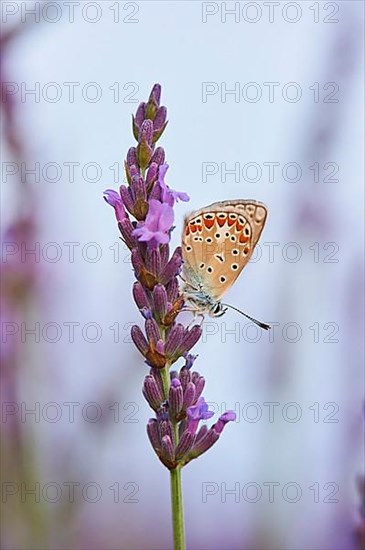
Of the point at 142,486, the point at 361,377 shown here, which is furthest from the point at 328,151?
the point at 142,486

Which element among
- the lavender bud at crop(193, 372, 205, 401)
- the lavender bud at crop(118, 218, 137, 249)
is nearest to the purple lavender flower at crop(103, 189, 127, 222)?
the lavender bud at crop(118, 218, 137, 249)

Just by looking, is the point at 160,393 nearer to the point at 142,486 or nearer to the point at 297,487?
the point at 297,487

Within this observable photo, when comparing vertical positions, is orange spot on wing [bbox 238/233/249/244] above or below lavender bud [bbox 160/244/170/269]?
above

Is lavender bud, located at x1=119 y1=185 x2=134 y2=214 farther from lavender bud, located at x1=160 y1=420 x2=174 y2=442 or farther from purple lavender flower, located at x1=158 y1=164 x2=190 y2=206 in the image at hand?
lavender bud, located at x1=160 y1=420 x2=174 y2=442

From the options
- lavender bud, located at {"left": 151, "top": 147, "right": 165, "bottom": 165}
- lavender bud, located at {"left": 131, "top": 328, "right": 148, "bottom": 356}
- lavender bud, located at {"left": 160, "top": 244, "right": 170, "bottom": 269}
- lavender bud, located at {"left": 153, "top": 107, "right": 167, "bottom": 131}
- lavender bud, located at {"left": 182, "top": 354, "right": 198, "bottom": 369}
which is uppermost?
lavender bud, located at {"left": 153, "top": 107, "right": 167, "bottom": 131}

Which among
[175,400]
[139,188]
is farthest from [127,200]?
[175,400]

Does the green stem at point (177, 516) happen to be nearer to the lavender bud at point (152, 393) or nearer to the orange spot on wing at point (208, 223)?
the lavender bud at point (152, 393)

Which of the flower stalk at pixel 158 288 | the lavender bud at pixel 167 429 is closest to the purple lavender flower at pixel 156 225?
the flower stalk at pixel 158 288

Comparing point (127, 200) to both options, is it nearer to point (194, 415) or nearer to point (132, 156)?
point (132, 156)
